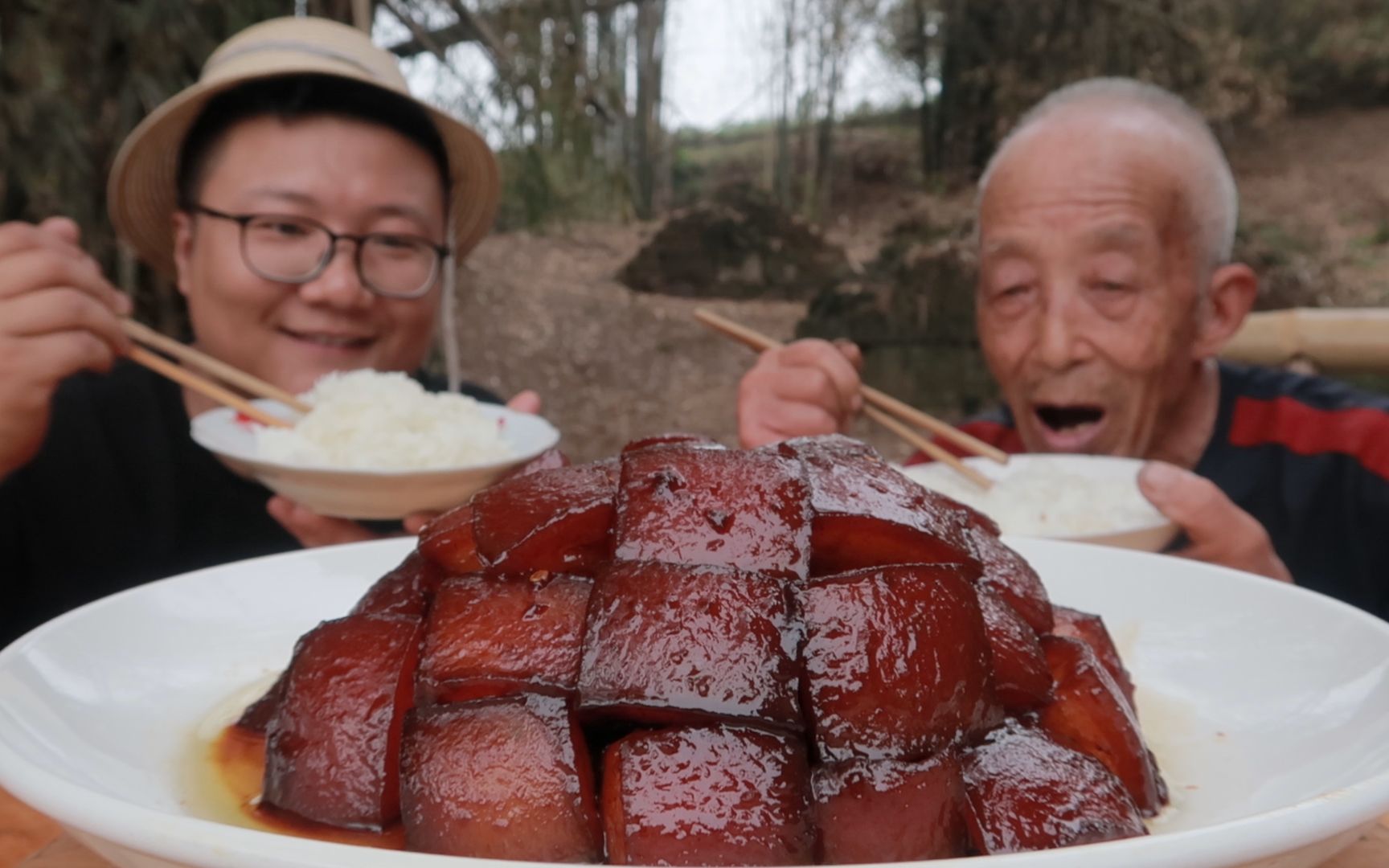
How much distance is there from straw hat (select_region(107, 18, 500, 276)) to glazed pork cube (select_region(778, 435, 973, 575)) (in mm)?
1993

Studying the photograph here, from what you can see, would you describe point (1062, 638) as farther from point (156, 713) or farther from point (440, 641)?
point (156, 713)

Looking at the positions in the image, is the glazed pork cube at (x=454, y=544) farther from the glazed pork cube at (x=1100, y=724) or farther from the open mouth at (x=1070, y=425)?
the open mouth at (x=1070, y=425)

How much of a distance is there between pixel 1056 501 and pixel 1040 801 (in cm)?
125

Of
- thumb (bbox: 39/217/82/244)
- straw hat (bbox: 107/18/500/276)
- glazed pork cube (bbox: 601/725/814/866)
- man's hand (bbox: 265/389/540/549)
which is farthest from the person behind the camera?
straw hat (bbox: 107/18/500/276)

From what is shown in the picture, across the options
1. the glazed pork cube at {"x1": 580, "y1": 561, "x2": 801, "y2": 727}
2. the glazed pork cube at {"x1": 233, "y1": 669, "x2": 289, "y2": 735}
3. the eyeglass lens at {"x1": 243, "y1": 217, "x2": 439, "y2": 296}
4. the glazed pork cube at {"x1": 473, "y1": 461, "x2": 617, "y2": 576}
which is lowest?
the glazed pork cube at {"x1": 233, "y1": 669, "x2": 289, "y2": 735}

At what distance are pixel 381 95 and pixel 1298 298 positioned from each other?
5230mm

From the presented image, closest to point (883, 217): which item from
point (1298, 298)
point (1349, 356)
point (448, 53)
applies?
point (1298, 298)

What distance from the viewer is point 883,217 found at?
6.28 m

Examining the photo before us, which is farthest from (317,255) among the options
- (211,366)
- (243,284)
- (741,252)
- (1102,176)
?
(741,252)

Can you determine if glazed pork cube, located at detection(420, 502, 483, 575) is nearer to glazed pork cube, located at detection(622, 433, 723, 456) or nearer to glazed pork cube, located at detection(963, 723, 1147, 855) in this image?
glazed pork cube, located at detection(622, 433, 723, 456)

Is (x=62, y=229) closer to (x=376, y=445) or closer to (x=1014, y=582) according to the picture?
(x=376, y=445)

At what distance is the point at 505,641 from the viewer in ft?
2.33

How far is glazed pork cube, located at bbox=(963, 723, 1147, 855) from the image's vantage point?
62 centimetres

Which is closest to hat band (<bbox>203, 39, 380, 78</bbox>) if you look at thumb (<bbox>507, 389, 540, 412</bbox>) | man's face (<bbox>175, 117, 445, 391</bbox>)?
man's face (<bbox>175, 117, 445, 391</bbox>)
